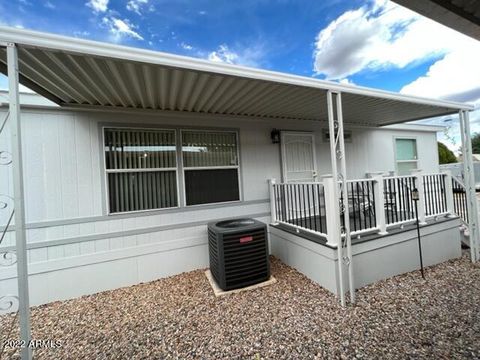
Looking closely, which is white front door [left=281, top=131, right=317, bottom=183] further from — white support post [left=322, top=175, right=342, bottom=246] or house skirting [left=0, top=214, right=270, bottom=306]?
house skirting [left=0, top=214, right=270, bottom=306]

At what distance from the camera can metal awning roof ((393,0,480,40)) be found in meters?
1.82

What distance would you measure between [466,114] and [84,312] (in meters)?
6.96

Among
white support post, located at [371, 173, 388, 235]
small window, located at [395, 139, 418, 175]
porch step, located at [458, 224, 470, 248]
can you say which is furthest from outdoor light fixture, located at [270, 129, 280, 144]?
porch step, located at [458, 224, 470, 248]

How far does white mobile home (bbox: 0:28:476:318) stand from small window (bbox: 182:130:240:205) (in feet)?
0.07

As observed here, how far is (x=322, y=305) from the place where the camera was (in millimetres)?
2691

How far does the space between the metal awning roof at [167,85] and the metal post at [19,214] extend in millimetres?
290

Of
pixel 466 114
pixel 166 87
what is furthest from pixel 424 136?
pixel 166 87

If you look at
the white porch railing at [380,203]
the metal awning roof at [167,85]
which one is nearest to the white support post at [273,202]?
the white porch railing at [380,203]

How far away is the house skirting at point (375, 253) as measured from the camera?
309 centimetres

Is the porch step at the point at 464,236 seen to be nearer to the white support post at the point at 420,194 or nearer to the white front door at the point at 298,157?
the white support post at the point at 420,194

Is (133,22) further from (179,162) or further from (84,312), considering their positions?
(84,312)

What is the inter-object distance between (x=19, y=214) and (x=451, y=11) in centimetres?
393

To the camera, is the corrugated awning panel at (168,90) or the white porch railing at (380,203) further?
the white porch railing at (380,203)

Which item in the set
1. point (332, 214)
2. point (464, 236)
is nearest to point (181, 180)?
point (332, 214)
